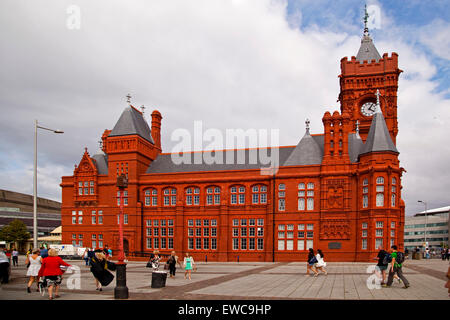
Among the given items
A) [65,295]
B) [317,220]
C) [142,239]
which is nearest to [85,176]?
[142,239]

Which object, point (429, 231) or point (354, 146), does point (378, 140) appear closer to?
point (354, 146)

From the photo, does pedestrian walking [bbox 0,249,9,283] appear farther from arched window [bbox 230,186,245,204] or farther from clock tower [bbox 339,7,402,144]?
clock tower [bbox 339,7,402,144]

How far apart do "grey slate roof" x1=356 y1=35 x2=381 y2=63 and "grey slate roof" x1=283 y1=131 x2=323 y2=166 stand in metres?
22.7

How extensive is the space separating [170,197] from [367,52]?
39756 millimetres

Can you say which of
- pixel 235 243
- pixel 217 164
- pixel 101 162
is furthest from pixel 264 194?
pixel 101 162

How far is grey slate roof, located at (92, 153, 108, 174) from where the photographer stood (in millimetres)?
54934

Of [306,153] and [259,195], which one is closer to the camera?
[306,153]

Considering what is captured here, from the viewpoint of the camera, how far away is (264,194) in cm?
4747

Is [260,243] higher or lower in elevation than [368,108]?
lower

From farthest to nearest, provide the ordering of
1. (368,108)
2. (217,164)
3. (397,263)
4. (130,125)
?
(368,108), (130,125), (217,164), (397,263)

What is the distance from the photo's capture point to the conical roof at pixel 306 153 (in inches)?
1812

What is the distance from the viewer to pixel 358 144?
47.0 m

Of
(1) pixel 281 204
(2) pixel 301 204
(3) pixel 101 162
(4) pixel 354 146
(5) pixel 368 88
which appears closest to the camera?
(2) pixel 301 204

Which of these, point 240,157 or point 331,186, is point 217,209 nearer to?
point 240,157
